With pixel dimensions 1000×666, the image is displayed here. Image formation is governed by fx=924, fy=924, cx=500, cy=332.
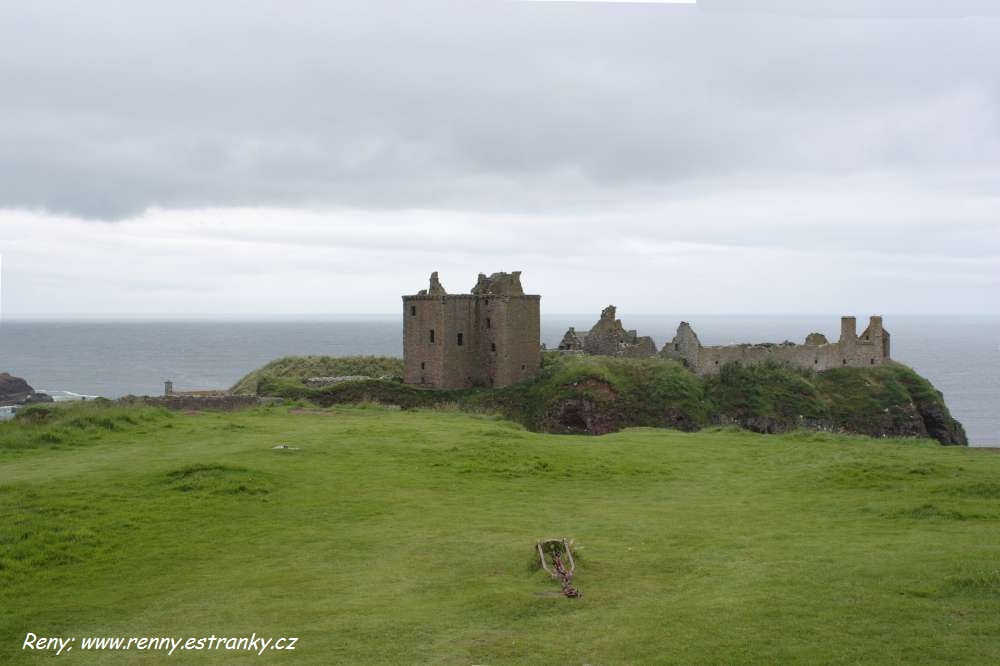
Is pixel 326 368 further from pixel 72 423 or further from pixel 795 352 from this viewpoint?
pixel 72 423

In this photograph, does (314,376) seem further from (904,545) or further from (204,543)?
(904,545)

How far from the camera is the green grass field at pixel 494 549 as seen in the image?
32.7 ft

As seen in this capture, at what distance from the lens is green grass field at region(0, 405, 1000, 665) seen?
996cm

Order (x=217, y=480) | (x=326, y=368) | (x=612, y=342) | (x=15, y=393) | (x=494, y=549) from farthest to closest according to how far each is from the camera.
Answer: (x=15, y=393)
(x=326, y=368)
(x=612, y=342)
(x=217, y=480)
(x=494, y=549)

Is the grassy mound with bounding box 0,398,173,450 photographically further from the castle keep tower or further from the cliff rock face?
the cliff rock face

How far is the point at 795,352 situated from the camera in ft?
176

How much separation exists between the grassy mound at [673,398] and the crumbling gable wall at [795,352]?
2.84 feet

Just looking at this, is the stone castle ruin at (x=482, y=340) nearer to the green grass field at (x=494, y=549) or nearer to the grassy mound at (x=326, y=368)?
the grassy mound at (x=326, y=368)

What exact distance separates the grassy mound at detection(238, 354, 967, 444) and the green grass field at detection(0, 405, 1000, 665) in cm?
2067

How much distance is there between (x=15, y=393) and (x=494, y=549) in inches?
2949

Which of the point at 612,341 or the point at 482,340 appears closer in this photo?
the point at 482,340

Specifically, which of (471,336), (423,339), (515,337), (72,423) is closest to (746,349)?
(515,337)

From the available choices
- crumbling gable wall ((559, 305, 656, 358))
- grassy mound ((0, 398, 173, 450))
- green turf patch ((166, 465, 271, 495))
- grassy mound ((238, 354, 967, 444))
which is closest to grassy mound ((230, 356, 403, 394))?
grassy mound ((238, 354, 967, 444))

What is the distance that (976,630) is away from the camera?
380 inches
